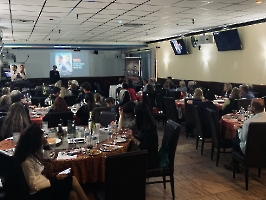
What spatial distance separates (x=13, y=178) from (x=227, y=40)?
8.73 m

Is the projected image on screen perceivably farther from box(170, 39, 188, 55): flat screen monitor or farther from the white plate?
the white plate

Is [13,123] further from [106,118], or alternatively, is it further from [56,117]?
[106,118]

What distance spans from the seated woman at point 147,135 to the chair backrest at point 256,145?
1.25 meters

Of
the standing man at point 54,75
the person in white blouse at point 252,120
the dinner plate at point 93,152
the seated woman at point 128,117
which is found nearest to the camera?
the dinner plate at point 93,152

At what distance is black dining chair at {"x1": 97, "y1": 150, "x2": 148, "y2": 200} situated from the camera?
96.7 inches

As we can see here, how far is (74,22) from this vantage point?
8.15 m

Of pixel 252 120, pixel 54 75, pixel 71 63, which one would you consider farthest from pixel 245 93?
pixel 71 63

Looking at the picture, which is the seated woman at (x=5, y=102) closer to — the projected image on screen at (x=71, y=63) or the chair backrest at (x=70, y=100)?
the chair backrest at (x=70, y=100)

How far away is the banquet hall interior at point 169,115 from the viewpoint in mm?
3143

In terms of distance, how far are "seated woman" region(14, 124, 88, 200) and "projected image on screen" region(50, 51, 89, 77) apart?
14797 mm

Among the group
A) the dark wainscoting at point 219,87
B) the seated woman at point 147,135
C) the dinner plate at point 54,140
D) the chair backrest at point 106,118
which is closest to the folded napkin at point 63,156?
the dinner plate at point 54,140

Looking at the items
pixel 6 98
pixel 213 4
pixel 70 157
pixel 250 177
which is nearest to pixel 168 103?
pixel 213 4

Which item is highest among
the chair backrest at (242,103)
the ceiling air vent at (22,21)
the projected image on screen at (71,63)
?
the ceiling air vent at (22,21)

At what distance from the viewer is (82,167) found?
9.95 feet
